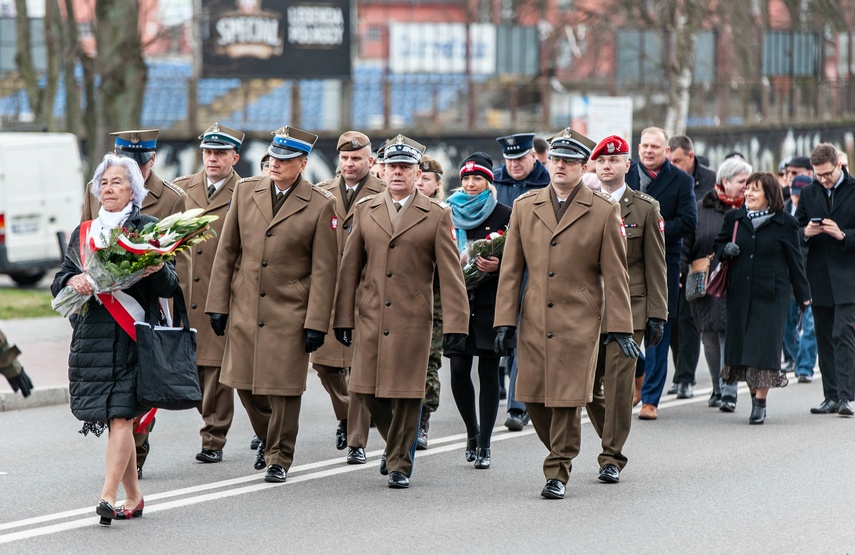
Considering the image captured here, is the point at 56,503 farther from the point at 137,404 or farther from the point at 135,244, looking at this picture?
the point at 135,244

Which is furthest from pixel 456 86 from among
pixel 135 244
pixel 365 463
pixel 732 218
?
pixel 135 244

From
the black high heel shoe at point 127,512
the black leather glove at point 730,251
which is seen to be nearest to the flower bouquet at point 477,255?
the black leather glove at point 730,251

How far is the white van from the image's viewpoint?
821 inches

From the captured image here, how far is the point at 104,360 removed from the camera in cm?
709

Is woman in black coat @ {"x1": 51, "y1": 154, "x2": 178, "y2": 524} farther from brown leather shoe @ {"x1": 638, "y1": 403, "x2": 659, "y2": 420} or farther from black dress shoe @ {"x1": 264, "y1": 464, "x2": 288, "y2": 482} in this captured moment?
brown leather shoe @ {"x1": 638, "y1": 403, "x2": 659, "y2": 420}

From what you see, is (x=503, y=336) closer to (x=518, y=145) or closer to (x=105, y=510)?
(x=105, y=510)

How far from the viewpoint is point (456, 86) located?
28.9 meters

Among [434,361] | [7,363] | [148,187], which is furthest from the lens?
[434,361]

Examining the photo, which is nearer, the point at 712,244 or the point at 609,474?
the point at 609,474

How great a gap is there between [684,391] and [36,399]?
18.3ft

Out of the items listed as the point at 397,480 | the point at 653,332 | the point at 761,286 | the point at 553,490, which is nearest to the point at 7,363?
the point at 397,480

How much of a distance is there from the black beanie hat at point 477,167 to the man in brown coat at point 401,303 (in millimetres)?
1059

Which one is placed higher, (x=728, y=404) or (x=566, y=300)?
(x=566, y=300)

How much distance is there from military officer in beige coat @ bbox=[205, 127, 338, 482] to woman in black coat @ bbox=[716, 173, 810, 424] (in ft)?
13.0
